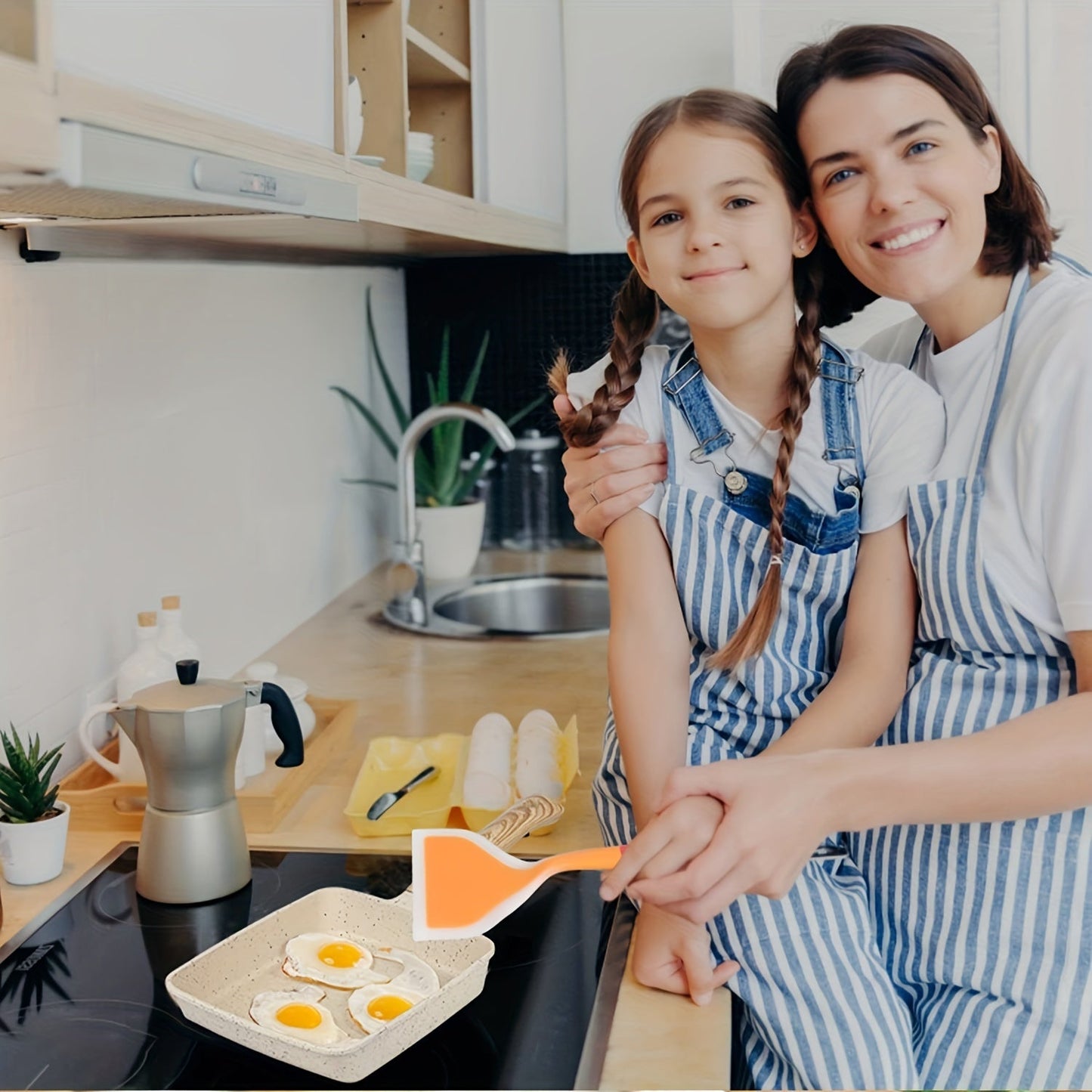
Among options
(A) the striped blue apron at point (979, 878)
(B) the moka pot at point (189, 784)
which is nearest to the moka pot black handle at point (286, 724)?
(B) the moka pot at point (189, 784)

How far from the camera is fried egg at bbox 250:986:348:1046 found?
1025mm

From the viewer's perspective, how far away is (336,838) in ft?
4.63

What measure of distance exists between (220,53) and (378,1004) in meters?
0.78

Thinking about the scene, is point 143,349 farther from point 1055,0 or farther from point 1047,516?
point 1055,0

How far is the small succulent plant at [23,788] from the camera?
1251 mm

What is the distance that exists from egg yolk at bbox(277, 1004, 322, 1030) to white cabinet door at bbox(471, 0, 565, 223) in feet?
4.38

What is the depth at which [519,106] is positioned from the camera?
2293 millimetres

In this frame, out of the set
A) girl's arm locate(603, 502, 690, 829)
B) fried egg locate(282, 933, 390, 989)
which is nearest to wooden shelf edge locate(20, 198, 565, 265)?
girl's arm locate(603, 502, 690, 829)

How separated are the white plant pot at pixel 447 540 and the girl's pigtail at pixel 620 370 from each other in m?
1.36

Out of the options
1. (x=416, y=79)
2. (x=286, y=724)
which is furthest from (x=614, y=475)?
(x=416, y=79)

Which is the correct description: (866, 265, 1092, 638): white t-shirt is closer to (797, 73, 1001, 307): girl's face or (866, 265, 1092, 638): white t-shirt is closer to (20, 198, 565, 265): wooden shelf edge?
(797, 73, 1001, 307): girl's face

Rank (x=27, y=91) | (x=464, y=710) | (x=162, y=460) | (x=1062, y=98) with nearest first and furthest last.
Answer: (x=27, y=91), (x=162, y=460), (x=464, y=710), (x=1062, y=98)

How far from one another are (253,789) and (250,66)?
754 millimetres

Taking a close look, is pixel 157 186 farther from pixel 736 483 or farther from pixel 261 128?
pixel 736 483
